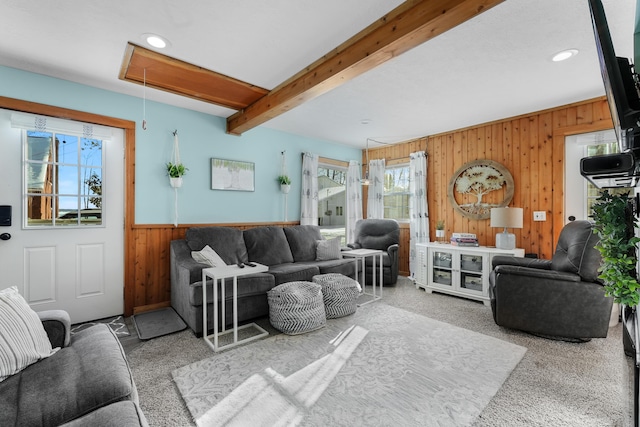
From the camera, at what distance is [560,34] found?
2.11 m

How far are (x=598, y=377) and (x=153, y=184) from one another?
4370 mm

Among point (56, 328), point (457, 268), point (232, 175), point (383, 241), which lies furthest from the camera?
point (383, 241)

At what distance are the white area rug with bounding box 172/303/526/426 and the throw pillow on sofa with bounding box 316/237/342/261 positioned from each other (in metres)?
1.33

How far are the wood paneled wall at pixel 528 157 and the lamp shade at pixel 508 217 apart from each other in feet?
1.31

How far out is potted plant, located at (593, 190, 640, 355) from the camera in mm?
1029

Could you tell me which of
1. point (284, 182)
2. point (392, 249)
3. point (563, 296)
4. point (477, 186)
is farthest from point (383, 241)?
point (563, 296)

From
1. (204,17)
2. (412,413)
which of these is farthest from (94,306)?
(412,413)

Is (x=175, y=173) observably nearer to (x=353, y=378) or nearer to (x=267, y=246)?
(x=267, y=246)

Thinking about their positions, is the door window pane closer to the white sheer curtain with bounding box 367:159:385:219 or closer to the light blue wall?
the light blue wall

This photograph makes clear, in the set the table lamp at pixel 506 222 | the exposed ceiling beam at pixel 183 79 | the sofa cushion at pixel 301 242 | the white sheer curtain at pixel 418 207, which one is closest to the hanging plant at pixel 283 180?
the sofa cushion at pixel 301 242

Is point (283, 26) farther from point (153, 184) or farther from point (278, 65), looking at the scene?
point (153, 184)

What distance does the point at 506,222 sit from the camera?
3527 millimetres

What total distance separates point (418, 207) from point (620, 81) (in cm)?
398

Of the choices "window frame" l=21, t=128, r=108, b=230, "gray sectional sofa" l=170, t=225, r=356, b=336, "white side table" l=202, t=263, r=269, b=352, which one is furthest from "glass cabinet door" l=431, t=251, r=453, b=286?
"window frame" l=21, t=128, r=108, b=230
